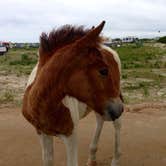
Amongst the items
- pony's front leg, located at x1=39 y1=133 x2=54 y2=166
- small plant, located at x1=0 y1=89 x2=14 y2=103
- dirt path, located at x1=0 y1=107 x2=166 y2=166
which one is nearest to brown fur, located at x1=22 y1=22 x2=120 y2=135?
pony's front leg, located at x1=39 y1=133 x2=54 y2=166

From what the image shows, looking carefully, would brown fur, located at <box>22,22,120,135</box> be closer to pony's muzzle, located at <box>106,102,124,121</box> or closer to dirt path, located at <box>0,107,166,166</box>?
pony's muzzle, located at <box>106,102,124,121</box>

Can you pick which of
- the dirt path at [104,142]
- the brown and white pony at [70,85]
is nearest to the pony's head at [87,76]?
the brown and white pony at [70,85]

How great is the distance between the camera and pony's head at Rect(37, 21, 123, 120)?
362 cm

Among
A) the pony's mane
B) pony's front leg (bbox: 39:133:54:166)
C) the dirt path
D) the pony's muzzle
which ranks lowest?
the dirt path

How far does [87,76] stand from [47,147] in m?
1.54

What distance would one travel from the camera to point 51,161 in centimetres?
502

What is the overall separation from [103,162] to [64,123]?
2347mm

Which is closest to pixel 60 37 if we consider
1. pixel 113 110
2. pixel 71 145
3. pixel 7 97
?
pixel 113 110

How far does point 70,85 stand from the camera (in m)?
3.75

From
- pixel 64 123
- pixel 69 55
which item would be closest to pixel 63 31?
pixel 69 55

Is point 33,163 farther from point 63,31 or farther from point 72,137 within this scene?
point 63,31

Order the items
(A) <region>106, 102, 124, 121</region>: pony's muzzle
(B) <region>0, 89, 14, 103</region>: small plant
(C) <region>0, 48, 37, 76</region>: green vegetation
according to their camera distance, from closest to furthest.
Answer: (A) <region>106, 102, 124, 121</region>: pony's muzzle, (B) <region>0, 89, 14, 103</region>: small plant, (C) <region>0, 48, 37, 76</region>: green vegetation

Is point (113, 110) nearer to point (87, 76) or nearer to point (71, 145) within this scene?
point (87, 76)

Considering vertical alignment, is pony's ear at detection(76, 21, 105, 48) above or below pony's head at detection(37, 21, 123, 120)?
above
